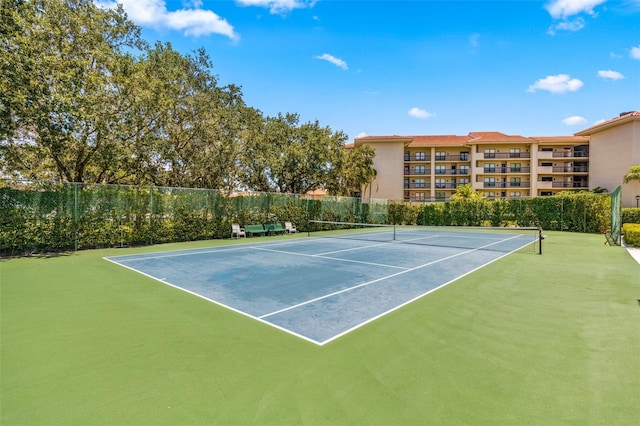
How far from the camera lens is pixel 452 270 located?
31.4 feet

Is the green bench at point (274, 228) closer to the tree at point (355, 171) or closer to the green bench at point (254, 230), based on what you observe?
the green bench at point (254, 230)

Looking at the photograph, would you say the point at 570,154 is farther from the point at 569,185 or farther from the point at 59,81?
the point at 59,81

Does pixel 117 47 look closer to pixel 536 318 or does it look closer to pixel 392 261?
pixel 392 261

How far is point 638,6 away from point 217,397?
17.2m

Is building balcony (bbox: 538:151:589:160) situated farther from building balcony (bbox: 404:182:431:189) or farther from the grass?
the grass

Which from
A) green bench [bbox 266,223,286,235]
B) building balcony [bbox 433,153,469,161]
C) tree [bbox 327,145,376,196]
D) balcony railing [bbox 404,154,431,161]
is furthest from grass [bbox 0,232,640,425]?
building balcony [bbox 433,153,469,161]

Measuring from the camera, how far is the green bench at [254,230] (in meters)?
19.6

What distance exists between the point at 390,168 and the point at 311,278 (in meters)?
43.1

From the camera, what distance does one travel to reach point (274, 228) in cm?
2142

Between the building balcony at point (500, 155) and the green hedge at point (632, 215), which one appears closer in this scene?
the green hedge at point (632, 215)

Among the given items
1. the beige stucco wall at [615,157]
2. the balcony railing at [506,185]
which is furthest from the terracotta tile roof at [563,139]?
the balcony railing at [506,185]

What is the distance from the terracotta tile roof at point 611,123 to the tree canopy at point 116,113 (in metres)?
33.6

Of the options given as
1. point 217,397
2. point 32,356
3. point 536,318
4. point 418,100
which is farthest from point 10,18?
point 418,100

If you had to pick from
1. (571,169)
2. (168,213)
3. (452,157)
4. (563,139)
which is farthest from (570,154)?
(168,213)
